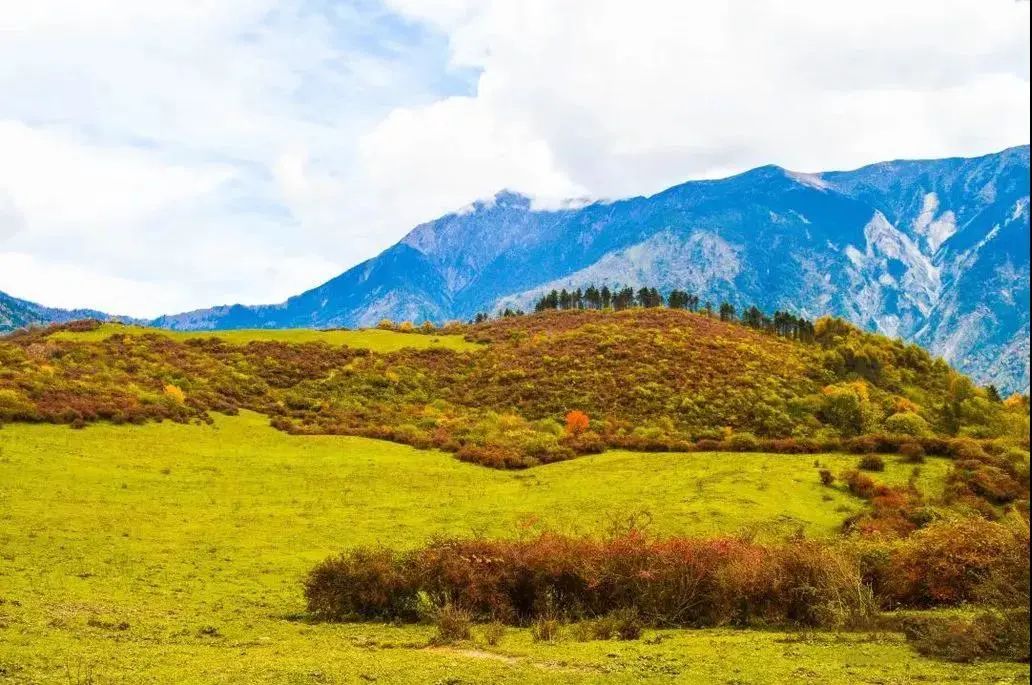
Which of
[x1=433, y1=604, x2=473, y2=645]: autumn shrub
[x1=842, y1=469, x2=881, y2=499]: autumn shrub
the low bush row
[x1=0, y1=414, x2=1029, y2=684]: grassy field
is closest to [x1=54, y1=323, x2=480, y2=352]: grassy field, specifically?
Answer: [x1=0, y1=414, x2=1029, y2=684]: grassy field

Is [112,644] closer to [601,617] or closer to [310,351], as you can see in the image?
[601,617]

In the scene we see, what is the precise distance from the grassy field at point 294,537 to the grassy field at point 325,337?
33133mm

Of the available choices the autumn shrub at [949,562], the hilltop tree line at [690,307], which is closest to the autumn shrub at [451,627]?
the autumn shrub at [949,562]

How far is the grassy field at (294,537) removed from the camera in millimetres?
14500

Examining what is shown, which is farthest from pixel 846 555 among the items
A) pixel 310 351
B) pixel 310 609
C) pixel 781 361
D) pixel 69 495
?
pixel 310 351

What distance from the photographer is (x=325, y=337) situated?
9188 cm

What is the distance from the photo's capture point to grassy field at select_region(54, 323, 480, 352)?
85062 millimetres

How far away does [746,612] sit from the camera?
20000 millimetres

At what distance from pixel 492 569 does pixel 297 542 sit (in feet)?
36.1

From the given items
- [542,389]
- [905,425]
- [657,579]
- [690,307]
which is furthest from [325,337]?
[690,307]

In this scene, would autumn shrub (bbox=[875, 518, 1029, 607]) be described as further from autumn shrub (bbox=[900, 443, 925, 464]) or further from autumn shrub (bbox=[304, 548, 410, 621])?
autumn shrub (bbox=[900, 443, 925, 464])

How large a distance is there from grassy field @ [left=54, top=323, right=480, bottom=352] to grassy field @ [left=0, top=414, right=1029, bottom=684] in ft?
109

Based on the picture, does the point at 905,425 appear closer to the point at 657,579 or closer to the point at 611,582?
the point at 657,579

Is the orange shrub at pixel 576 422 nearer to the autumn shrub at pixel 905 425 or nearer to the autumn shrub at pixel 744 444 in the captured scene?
the autumn shrub at pixel 744 444
